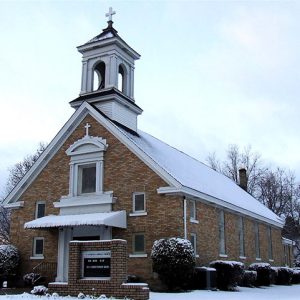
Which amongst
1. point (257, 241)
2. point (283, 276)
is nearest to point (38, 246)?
point (257, 241)

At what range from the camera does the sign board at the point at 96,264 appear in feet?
60.7

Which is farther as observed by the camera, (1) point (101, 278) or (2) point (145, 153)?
(2) point (145, 153)

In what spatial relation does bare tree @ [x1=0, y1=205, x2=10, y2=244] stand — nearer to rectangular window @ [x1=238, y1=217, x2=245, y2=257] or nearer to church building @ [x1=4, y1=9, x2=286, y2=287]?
church building @ [x1=4, y1=9, x2=286, y2=287]

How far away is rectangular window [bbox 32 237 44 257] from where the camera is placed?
27638mm

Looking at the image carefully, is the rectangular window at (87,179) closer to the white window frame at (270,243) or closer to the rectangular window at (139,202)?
the rectangular window at (139,202)

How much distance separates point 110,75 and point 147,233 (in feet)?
31.9

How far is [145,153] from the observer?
25.3 metres

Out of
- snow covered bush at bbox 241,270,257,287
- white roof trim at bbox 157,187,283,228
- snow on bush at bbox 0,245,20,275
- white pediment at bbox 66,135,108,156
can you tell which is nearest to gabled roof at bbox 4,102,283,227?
white roof trim at bbox 157,187,283,228

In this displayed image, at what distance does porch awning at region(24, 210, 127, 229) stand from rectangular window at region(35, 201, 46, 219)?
2389 millimetres

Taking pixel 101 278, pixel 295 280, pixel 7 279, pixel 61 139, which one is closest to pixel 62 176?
pixel 61 139

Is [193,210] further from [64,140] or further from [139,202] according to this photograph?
[64,140]

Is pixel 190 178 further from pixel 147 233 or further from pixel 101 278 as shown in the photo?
pixel 101 278

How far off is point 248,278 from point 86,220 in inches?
430

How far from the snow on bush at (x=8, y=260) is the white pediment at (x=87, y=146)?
6.06m
